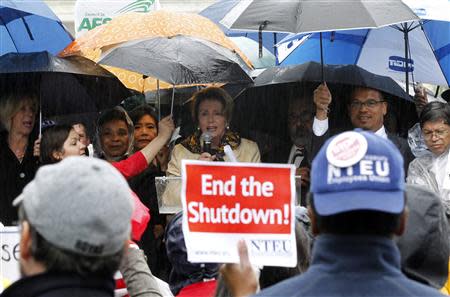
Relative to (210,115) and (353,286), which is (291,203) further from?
(210,115)

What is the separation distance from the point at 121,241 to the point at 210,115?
4.76 m

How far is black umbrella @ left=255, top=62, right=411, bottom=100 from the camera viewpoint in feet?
25.7

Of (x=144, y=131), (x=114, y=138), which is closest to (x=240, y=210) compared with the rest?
(x=114, y=138)

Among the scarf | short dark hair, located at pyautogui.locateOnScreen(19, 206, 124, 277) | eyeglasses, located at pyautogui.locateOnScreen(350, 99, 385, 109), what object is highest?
short dark hair, located at pyautogui.locateOnScreen(19, 206, 124, 277)

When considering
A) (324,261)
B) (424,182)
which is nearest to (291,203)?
(324,261)

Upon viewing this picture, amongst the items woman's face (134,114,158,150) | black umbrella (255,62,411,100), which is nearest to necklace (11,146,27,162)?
woman's face (134,114,158,150)

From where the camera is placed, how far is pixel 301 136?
25.9ft

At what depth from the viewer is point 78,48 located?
7.73 meters

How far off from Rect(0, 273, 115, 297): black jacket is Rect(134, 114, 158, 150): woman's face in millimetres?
5388

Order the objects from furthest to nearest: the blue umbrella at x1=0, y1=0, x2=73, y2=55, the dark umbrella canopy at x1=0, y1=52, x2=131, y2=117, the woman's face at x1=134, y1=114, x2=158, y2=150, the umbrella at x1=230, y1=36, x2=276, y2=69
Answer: the umbrella at x1=230, y1=36, x2=276, y2=69 → the blue umbrella at x1=0, y1=0, x2=73, y2=55 → the woman's face at x1=134, y1=114, x2=158, y2=150 → the dark umbrella canopy at x1=0, y1=52, x2=131, y2=117

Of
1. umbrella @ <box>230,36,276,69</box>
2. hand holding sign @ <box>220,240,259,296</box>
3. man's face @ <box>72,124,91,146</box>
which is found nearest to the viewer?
hand holding sign @ <box>220,240,259,296</box>

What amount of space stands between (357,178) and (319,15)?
14.9 ft

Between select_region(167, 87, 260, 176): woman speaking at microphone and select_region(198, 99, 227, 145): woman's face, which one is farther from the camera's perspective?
select_region(198, 99, 227, 145): woman's face

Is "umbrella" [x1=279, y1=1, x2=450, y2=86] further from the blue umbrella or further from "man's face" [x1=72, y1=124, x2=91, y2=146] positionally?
"man's face" [x1=72, y1=124, x2=91, y2=146]
